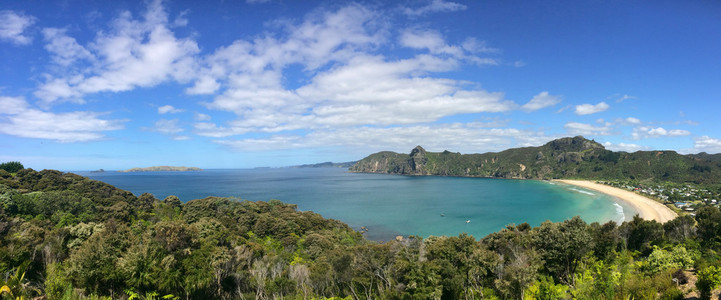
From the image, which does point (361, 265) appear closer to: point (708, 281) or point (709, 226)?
point (708, 281)

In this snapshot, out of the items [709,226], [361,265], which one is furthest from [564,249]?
[709,226]

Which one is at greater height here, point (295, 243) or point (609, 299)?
point (609, 299)

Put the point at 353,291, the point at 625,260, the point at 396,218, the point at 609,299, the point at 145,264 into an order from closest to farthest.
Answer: the point at 609,299 → the point at 145,264 → the point at 353,291 → the point at 625,260 → the point at 396,218

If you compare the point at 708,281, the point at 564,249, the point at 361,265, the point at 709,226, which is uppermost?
the point at 708,281

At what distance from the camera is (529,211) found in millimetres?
71312

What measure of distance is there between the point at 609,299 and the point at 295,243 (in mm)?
32410

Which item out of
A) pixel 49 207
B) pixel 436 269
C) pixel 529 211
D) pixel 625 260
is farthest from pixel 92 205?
pixel 529 211

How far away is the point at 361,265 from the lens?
22.1 meters

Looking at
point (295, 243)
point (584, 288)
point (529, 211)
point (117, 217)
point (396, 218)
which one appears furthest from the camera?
point (529, 211)

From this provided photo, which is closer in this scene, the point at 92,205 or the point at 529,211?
the point at 92,205

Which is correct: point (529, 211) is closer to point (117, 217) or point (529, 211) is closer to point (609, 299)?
point (609, 299)

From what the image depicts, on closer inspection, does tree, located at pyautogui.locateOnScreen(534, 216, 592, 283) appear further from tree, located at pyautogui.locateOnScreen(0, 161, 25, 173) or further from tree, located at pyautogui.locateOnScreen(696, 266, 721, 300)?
tree, located at pyautogui.locateOnScreen(0, 161, 25, 173)

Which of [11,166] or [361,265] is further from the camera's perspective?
[11,166]

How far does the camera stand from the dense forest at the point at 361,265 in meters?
14.8
